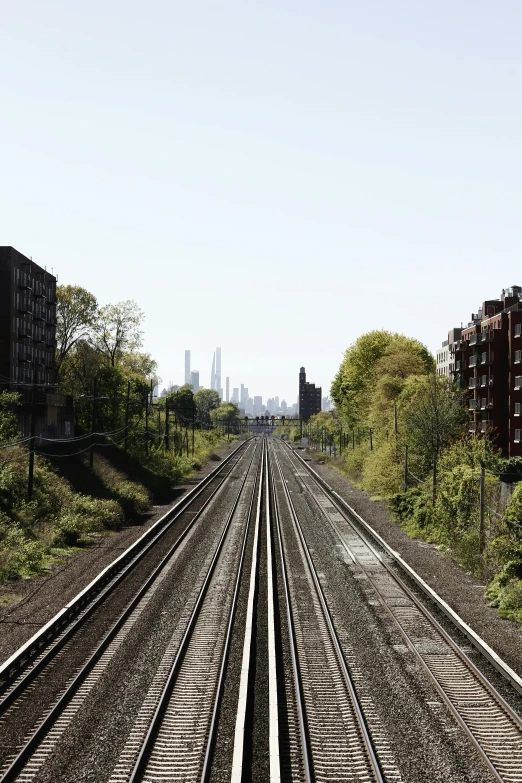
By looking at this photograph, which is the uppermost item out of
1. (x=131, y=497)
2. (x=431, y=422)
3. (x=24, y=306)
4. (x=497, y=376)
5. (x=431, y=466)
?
(x=24, y=306)

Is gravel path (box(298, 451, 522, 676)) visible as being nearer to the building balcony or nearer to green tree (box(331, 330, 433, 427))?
green tree (box(331, 330, 433, 427))

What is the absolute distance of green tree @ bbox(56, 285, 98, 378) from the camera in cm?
8881

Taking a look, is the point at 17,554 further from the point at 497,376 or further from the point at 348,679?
the point at 497,376

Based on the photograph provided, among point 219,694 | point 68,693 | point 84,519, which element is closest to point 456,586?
point 219,694

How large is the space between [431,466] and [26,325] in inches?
2172

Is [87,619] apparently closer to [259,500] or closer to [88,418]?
[259,500]

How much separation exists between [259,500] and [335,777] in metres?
34.6

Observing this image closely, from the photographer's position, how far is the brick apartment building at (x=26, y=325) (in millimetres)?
73162

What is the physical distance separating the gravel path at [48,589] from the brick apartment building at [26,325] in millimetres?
31642

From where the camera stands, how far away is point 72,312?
3529 inches

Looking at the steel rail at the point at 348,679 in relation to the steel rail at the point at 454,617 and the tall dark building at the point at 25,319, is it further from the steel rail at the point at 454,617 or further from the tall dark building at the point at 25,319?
the tall dark building at the point at 25,319

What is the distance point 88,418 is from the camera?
67188 mm

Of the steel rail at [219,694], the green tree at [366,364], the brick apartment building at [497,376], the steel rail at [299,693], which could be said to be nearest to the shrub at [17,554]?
the steel rail at [219,694]

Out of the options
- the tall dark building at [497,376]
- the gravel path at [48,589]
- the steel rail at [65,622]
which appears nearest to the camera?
the steel rail at [65,622]
